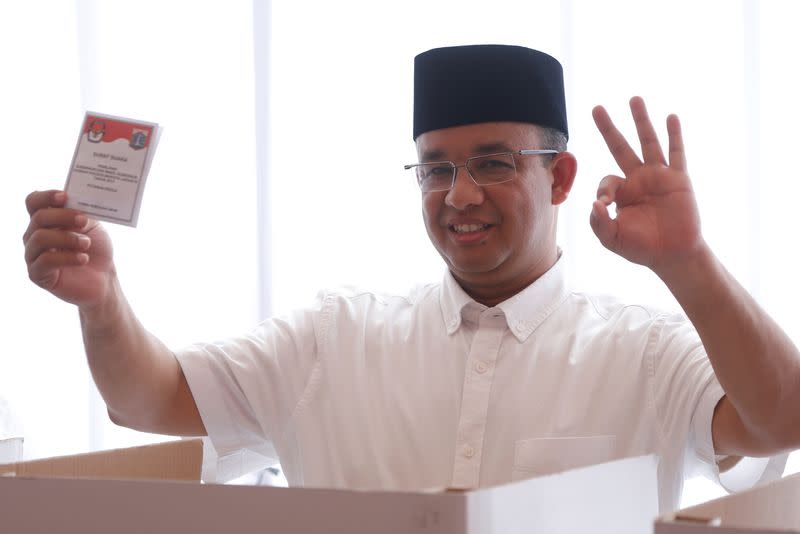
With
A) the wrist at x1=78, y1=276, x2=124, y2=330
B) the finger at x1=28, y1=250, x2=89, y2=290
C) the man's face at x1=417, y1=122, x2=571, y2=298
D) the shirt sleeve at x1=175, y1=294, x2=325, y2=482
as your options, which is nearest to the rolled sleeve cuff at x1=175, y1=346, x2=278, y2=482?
the shirt sleeve at x1=175, y1=294, x2=325, y2=482

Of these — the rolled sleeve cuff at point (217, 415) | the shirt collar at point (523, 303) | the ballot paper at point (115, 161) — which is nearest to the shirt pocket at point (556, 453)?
the shirt collar at point (523, 303)

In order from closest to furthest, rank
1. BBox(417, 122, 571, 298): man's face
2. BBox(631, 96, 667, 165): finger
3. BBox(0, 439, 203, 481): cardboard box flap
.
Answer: BBox(0, 439, 203, 481): cardboard box flap < BBox(631, 96, 667, 165): finger < BBox(417, 122, 571, 298): man's face

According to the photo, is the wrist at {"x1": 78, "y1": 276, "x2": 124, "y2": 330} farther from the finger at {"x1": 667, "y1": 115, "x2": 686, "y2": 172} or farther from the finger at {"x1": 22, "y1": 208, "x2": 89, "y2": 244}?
the finger at {"x1": 667, "y1": 115, "x2": 686, "y2": 172}

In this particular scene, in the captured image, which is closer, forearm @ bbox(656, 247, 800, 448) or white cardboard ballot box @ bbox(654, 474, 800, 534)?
white cardboard ballot box @ bbox(654, 474, 800, 534)

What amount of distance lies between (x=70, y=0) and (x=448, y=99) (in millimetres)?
1542

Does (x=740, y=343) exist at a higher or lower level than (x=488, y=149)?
lower

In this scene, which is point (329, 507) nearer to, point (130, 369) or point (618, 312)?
point (130, 369)

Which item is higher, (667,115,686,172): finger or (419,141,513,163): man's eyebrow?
(419,141,513,163): man's eyebrow

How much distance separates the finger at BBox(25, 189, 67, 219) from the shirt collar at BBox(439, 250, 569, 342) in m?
0.68

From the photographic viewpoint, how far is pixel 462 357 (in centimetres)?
155

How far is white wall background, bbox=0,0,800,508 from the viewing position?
7.06 feet

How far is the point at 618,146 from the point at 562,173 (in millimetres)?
425

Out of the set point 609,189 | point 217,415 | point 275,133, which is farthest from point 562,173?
point 275,133

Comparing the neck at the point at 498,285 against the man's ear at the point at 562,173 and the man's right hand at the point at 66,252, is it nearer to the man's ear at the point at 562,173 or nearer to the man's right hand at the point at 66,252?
the man's ear at the point at 562,173
